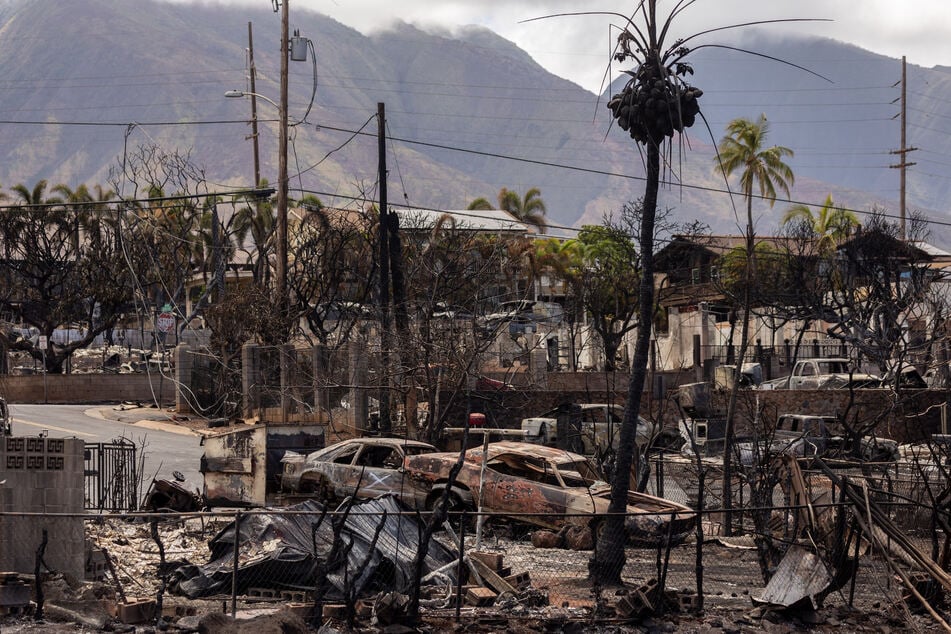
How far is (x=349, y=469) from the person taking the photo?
16953 millimetres

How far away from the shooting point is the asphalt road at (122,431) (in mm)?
22438

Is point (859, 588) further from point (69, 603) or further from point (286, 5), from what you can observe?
point (286, 5)

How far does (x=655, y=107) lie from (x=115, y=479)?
32.6 feet

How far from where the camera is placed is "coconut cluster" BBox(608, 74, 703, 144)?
12719 millimetres

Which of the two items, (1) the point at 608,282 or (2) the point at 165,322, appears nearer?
(2) the point at 165,322

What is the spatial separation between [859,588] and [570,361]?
34.4 m

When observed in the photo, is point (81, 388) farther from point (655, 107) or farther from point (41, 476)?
point (655, 107)

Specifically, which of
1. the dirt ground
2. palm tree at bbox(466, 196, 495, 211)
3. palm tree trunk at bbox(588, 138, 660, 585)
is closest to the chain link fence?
the dirt ground

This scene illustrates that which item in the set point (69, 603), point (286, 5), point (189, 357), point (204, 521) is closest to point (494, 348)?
point (189, 357)

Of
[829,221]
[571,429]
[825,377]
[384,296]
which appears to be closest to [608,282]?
[829,221]

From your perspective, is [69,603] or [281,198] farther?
[281,198]

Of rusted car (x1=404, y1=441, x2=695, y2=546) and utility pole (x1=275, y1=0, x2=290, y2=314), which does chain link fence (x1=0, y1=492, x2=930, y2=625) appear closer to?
rusted car (x1=404, y1=441, x2=695, y2=546)

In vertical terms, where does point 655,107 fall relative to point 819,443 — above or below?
above

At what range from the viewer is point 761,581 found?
522 inches
